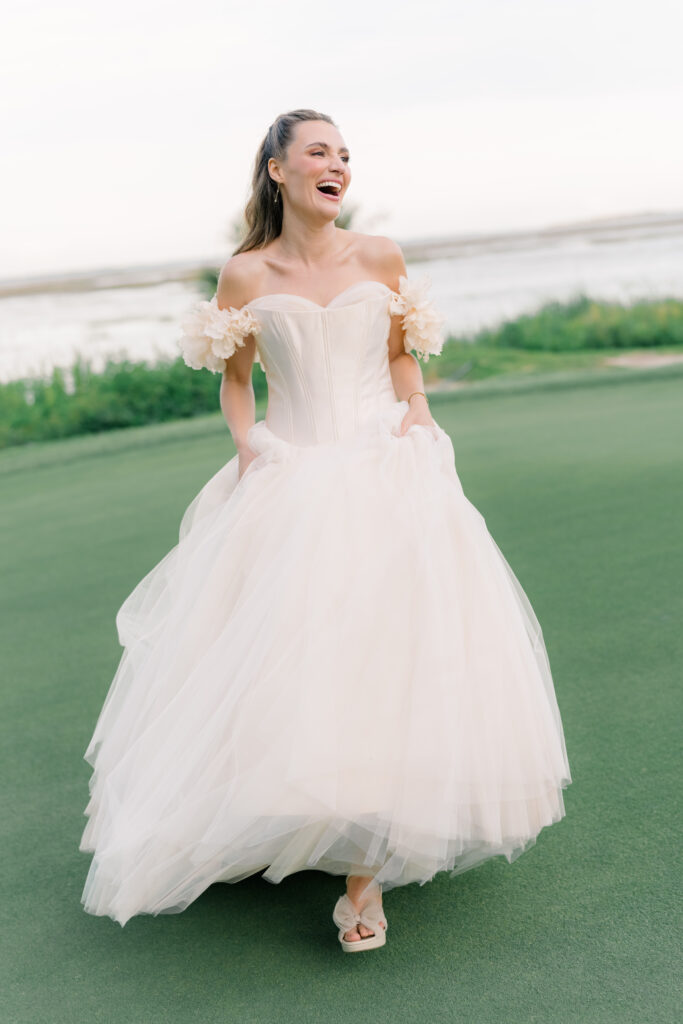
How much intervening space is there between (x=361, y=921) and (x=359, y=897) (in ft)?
0.16

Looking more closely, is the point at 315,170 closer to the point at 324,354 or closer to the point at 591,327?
the point at 324,354

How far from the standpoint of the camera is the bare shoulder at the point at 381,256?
114 inches

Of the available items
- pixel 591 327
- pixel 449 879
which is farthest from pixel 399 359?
pixel 591 327

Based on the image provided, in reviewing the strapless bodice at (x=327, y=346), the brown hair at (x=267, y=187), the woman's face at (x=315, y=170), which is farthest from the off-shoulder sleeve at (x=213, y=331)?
the woman's face at (x=315, y=170)

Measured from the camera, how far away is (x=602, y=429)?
7.37 meters

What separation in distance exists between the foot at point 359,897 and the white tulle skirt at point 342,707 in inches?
2.3

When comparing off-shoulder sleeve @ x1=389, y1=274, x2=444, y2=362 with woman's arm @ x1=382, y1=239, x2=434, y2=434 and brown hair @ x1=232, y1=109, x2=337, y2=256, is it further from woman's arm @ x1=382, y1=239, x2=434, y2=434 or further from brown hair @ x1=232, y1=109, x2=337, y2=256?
brown hair @ x1=232, y1=109, x2=337, y2=256

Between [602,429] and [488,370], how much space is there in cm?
485

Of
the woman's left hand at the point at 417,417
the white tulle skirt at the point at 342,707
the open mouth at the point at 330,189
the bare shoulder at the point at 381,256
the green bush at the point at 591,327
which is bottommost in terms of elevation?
the green bush at the point at 591,327

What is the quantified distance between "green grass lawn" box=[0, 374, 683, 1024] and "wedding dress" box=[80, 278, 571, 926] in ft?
0.51

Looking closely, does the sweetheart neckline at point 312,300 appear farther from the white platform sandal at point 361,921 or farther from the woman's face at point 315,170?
the white platform sandal at point 361,921

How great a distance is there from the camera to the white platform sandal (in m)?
2.41

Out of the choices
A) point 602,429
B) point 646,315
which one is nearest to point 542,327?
point 646,315

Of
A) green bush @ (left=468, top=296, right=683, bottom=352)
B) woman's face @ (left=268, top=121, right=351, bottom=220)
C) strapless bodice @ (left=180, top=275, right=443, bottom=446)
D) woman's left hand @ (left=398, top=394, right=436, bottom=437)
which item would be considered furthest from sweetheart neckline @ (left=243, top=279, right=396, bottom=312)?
green bush @ (left=468, top=296, right=683, bottom=352)
